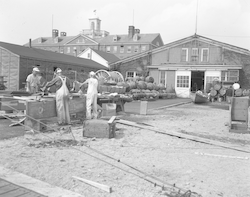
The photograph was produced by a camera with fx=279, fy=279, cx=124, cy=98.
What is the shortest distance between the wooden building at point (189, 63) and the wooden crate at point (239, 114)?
1804cm

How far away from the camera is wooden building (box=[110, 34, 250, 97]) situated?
2836 centimetres

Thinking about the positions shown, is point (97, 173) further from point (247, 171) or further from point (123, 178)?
point (247, 171)

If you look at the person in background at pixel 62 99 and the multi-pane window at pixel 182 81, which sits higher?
the multi-pane window at pixel 182 81

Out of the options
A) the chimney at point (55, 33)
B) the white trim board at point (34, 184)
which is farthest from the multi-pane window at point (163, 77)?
the chimney at point (55, 33)

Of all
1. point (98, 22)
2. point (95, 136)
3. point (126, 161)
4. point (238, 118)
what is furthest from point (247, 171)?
point (98, 22)

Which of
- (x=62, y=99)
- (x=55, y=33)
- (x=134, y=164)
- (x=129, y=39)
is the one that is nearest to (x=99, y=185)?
(x=134, y=164)

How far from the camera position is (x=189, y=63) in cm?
3038

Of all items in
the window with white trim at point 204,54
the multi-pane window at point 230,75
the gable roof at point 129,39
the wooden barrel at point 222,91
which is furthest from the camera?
the gable roof at point 129,39

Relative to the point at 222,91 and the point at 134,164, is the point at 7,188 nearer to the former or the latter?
the point at 134,164

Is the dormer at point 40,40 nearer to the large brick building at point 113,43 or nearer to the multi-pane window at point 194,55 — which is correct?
the large brick building at point 113,43

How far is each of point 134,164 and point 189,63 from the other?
87.1 feet

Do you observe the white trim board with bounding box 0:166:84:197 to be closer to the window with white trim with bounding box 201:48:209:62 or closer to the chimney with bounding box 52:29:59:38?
the window with white trim with bounding box 201:48:209:62

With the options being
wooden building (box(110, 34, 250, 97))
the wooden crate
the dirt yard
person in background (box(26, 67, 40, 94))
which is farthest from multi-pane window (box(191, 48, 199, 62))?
the dirt yard

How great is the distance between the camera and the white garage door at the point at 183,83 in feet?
98.7
